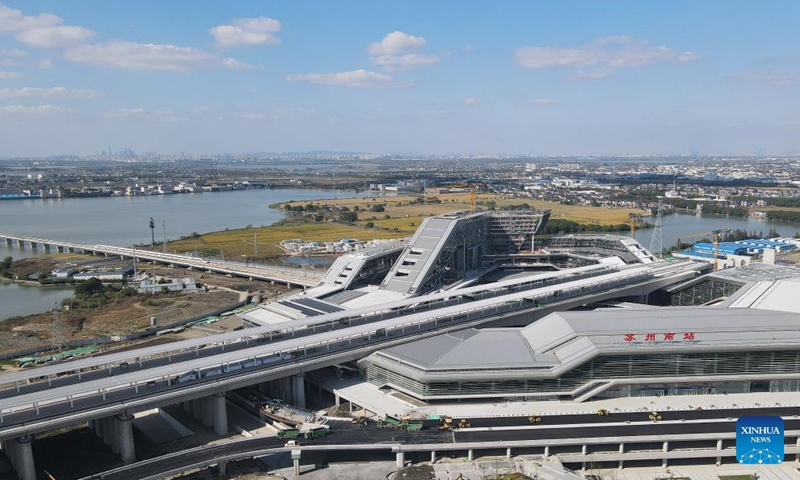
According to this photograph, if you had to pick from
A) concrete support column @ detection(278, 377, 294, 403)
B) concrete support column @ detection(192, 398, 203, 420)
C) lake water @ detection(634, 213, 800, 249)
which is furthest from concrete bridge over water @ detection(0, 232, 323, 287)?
lake water @ detection(634, 213, 800, 249)

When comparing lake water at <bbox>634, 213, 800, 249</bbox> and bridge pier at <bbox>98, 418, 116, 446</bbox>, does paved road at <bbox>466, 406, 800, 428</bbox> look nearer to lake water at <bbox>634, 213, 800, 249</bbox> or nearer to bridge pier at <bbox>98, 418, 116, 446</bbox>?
bridge pier at <bbox>98, 418, 116, 446</bbox>

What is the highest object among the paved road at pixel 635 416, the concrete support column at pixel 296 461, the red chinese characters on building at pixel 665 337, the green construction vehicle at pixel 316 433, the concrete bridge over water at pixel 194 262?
the red chinese characters on building at pixel 665 337

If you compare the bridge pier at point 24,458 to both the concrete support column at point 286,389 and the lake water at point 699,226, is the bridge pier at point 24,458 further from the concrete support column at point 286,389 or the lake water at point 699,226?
the lake water at point 699,226

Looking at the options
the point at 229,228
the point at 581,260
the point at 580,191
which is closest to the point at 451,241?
the point at 581,260

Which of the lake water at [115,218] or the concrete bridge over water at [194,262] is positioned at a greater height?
the lake water at [115,218]

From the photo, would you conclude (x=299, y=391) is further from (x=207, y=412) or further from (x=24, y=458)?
(x=24, y=458)

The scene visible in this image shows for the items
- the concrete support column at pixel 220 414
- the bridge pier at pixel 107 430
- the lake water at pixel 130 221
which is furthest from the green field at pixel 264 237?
the concrete support column at pixel 220 414
